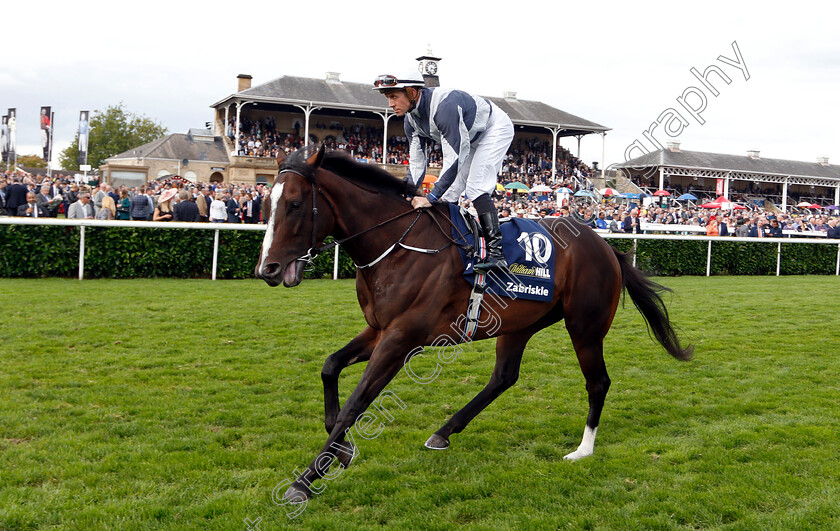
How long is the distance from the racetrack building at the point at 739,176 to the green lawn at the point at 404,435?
35324 millimetres

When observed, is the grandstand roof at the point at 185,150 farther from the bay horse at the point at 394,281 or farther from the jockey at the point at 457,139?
the bay horse at the point at 394,281

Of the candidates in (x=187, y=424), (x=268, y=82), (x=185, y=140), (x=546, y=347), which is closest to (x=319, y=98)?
(x=268, y=82)

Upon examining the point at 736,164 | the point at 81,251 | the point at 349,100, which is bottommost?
the point at 81,251

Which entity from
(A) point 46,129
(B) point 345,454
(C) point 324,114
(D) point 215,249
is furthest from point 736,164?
(B) point 345,454

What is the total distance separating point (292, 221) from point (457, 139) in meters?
1.08

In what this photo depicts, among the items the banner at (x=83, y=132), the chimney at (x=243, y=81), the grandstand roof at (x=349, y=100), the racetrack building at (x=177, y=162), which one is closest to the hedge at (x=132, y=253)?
the grandstand roof at (x=349, y=100)

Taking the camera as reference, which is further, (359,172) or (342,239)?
(359,172)

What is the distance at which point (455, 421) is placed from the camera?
14.1ft

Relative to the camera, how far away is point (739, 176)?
47.3 meters

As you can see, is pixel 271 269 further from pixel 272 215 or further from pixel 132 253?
pixel 132 253

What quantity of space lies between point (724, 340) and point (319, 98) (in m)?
32.1

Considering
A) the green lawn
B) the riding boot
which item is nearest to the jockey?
the riding boot

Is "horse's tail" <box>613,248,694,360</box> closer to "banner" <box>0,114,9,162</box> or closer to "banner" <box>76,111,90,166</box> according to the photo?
"banner" <box>76,111,90,166</box>

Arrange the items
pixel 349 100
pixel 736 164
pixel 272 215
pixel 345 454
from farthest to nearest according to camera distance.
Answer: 1. pixel 736 164
2. pixel 349 100
3. pixel 345 454
4. pixel 272 215
